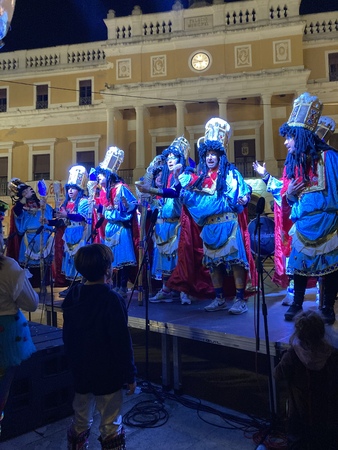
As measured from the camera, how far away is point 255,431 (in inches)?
120

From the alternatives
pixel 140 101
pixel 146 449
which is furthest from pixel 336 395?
pixel 140 101

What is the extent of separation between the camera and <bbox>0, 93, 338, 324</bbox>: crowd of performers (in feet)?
12.0

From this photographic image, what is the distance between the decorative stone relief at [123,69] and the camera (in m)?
23.2

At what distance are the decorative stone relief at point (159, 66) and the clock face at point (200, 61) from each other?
1648 mm

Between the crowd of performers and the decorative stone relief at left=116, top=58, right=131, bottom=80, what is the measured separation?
17816mm

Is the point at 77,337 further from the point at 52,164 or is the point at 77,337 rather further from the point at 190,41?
the point at 52,164

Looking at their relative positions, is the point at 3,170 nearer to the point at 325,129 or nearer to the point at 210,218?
the point at 210,218

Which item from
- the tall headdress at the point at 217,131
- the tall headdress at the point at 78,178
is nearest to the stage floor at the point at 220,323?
the tall headdress at the point at 217,131

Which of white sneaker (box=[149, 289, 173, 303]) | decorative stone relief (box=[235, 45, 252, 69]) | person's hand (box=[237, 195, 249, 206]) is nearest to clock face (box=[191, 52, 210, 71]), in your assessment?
decorative stone relief (box=[235, 45, 252, 69])

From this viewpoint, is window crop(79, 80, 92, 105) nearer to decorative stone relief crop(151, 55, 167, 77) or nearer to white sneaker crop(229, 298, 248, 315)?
decorative stone relief crop(151, 55, 167, 77)

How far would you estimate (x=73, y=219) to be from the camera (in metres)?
6.53

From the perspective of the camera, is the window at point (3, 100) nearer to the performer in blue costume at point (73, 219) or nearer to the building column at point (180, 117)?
the building column at point (180, 117)

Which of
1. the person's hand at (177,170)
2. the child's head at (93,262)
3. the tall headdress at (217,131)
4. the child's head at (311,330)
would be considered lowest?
the child's head at (311,330)

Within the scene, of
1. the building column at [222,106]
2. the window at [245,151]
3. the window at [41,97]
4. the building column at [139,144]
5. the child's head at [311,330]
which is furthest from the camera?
the window at [41,97]
